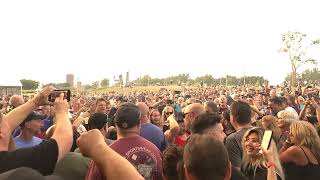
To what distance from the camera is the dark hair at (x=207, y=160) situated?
7.47ft

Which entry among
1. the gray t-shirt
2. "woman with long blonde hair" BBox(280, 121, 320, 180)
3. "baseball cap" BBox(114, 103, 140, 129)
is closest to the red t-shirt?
"baseball cap" BBox(114, 103, 140, 129)

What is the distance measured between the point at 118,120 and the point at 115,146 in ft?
0.90

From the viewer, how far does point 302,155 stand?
487cm

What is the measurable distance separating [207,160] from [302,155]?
2.94 m

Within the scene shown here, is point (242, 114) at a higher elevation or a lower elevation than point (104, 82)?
Result: lower

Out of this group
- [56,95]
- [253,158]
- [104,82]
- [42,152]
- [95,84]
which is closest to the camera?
[42,152]

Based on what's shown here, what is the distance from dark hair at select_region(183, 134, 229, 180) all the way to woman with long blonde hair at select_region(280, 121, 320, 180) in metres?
2.83

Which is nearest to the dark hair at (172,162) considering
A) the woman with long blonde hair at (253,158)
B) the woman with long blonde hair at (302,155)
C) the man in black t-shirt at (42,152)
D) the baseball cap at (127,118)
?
the man in black t-shirt at (42,152)

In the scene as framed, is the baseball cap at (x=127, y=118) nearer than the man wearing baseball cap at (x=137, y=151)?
No

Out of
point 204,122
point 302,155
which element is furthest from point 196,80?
point 204,122

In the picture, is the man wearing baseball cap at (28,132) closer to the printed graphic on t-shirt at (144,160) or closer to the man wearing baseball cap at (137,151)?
the man wearing baseball cap at (137,151)

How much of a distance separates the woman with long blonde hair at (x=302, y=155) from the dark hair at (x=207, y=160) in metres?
2.83

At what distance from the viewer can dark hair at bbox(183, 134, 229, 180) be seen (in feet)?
7.47

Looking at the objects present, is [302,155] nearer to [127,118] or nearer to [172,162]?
[127,118]
